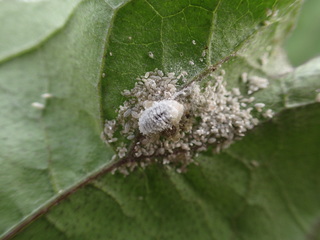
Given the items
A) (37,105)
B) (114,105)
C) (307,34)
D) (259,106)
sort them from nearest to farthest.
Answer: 1. (37,105)
2. (114,105)
3. (259,106)
4. (307,34)

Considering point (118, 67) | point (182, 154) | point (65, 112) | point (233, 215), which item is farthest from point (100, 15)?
point (233, 215)

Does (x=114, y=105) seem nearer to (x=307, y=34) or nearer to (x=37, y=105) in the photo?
(x=37, y=105)

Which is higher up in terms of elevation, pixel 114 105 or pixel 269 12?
pixel 269 12

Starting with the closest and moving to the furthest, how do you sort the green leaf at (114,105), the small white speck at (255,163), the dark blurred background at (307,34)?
the green leaf at (114,105)
the small white speck at (255,163)
the dark blurred background at (307,34)

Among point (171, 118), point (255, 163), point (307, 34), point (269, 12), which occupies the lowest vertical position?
point (255, 163)

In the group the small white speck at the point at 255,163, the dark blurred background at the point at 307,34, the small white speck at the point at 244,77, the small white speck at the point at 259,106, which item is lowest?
the small white speck at the point at 255,163

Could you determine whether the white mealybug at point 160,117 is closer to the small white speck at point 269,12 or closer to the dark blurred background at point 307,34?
the small white speck at point 269,12

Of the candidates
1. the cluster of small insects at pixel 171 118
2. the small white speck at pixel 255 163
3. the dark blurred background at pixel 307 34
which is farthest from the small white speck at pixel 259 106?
the dark blurred background at pixel 307 34

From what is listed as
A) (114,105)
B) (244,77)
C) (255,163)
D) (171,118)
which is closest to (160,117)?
(171,118)
